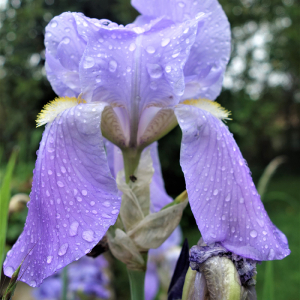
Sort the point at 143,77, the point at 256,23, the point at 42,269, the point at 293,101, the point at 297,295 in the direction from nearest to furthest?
1. the point at 42,269
2. the point at 143,77
3. the point at 297,295
4. the point at 256,23
5. the point at 293,101

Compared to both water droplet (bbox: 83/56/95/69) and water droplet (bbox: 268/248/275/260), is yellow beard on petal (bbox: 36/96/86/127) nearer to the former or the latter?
water droplet (bbox: 83/56/95/69)

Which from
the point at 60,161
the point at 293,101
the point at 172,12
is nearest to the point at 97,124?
the point at 60,161

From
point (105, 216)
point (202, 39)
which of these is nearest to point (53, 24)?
point (202, 39)

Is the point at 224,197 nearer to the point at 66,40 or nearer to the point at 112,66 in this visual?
the point at 112,66

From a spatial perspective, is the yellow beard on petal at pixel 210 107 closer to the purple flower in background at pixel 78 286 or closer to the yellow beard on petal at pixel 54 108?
the yellow beard on petal at pixel 54 108

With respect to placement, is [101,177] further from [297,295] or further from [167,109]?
[297,295]

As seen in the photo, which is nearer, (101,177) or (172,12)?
(101,177)

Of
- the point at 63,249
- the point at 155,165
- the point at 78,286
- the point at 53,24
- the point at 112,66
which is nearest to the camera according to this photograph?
the point at 63,249
